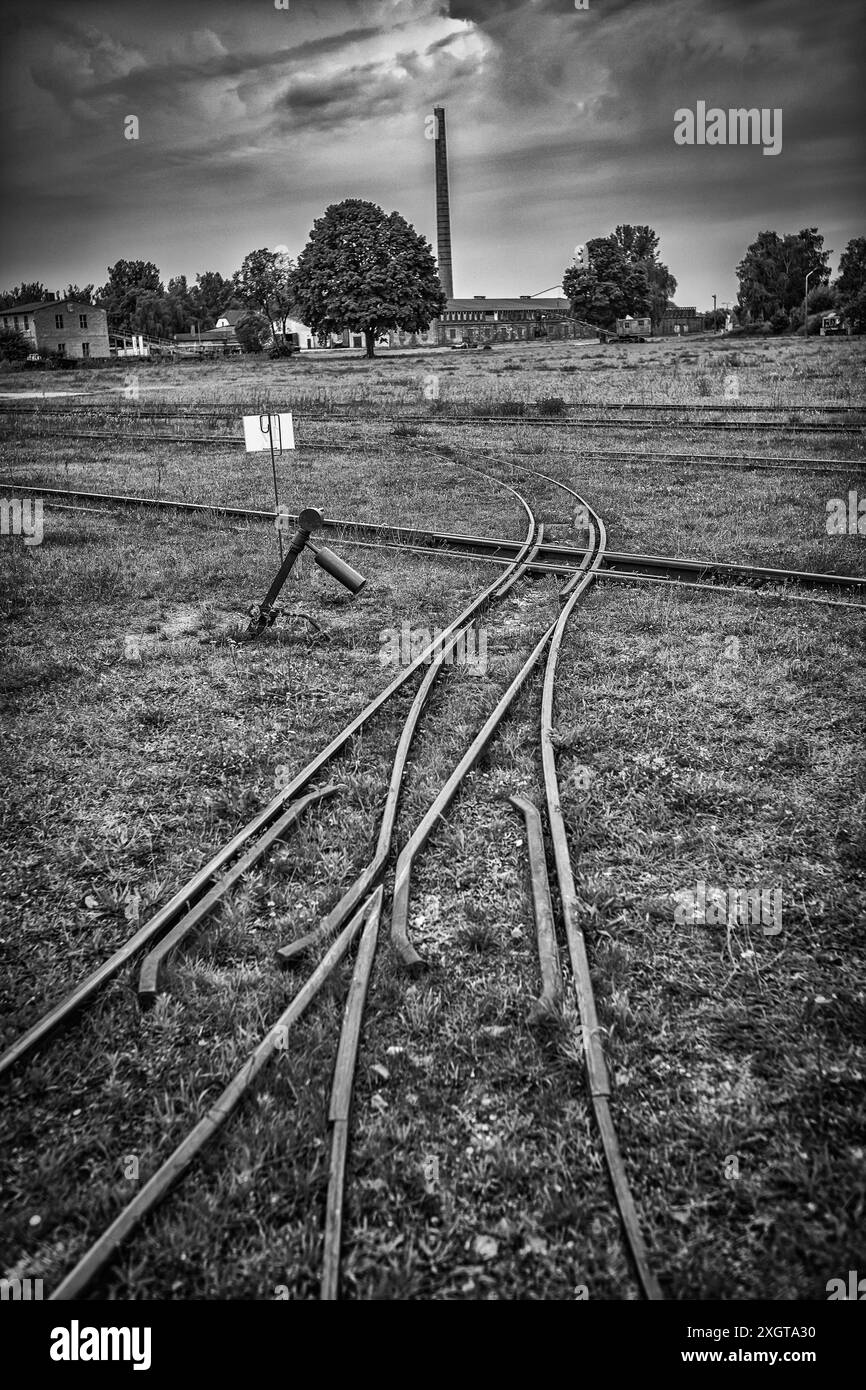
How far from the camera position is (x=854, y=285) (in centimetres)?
8256

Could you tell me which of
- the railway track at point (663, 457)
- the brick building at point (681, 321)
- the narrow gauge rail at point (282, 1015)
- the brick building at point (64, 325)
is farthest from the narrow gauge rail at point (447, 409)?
the brick building at point (681, 321)

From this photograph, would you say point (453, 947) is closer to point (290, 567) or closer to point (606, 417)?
point (290, 567)

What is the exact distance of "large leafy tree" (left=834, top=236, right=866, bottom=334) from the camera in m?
69.1

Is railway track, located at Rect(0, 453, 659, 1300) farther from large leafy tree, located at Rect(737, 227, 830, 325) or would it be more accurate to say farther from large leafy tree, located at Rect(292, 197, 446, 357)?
large leafy tree, located at Rect(737, 227, 830, 325)

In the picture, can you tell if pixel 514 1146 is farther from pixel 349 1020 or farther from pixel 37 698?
pixel 37 698

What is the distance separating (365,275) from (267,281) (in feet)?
92.7

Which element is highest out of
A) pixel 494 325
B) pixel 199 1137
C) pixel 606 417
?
pixel 494 325

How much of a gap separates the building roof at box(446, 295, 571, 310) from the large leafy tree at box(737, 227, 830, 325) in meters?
27.0

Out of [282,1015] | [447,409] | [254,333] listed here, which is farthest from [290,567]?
[254,333]

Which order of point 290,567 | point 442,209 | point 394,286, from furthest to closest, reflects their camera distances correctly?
point 442,209, point 394,286, point 290,567

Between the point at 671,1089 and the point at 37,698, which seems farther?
the point at 37,698

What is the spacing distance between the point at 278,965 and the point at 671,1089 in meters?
1.92

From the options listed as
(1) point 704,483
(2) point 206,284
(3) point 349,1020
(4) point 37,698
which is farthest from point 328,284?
(2) point 206,284

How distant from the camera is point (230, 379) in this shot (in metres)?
49.2
